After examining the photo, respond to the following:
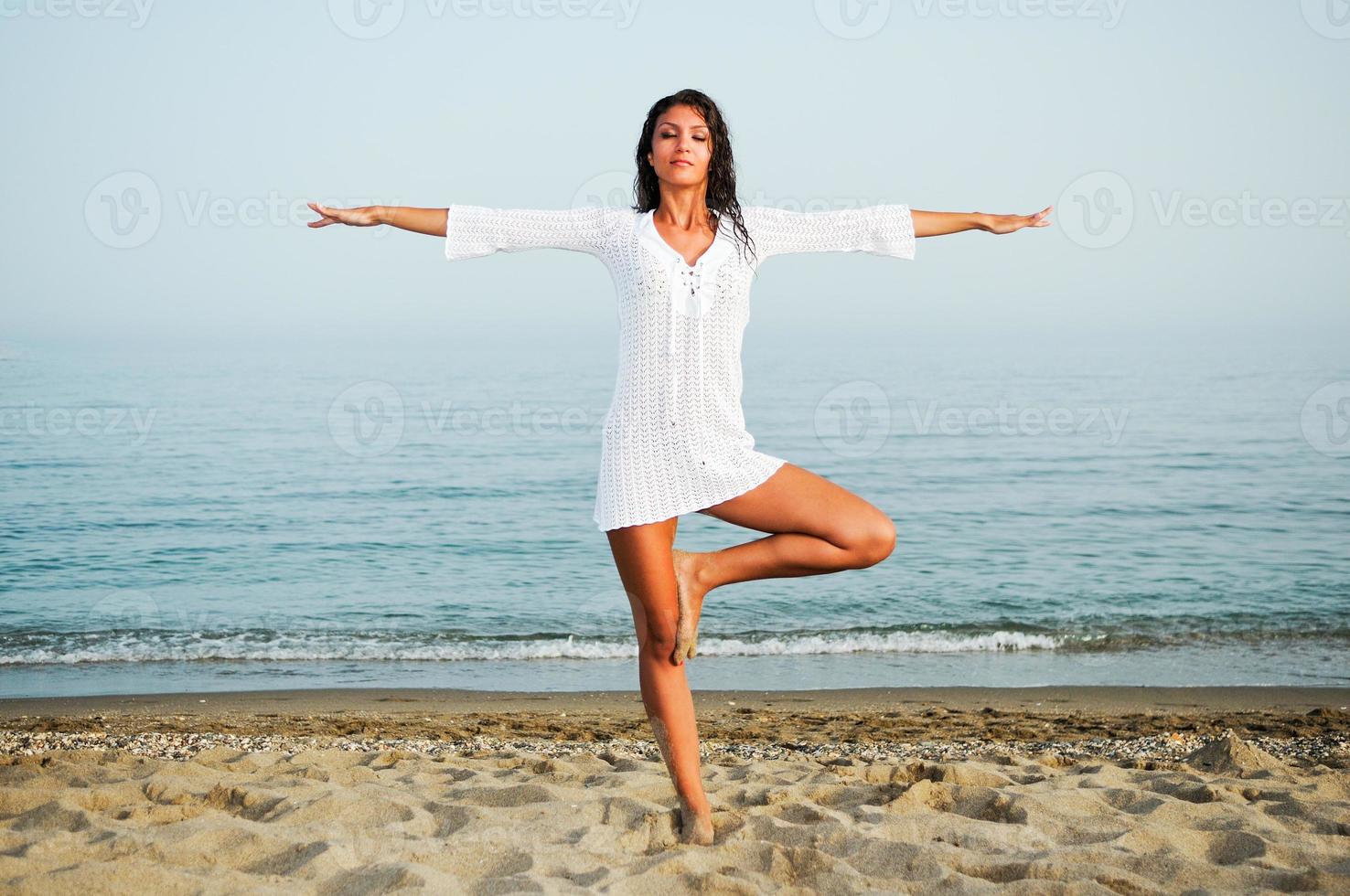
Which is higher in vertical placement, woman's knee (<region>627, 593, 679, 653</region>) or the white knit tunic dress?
the white knit tunic dress

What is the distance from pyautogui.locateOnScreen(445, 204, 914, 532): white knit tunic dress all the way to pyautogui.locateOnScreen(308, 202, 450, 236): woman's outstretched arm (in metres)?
0.05

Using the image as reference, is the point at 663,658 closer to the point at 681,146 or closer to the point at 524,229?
the point at 524,229

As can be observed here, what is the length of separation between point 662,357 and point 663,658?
896 millimetres

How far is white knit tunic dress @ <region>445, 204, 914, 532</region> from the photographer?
3383mm

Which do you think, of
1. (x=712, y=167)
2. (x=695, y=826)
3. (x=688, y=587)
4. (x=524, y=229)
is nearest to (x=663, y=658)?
(x=688, y=587)

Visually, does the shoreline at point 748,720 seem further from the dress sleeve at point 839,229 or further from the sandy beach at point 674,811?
the dress sleeve at point 839,229

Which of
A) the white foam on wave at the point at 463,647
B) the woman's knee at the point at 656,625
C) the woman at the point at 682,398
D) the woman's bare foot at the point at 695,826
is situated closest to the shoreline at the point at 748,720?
the white foam on wave at the point at 463,647

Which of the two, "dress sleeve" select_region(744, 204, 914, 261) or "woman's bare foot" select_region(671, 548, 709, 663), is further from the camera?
"dress sleeve" select_region(744, 204, 914, 261)

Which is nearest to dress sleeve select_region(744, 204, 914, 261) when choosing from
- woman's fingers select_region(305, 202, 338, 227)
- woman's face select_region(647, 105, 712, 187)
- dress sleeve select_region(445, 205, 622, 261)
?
woman's face select_region(647, 105, 712, 187)

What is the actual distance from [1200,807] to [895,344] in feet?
125

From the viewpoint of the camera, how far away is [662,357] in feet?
11.2

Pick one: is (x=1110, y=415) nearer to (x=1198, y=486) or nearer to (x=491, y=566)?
(x=1198, y=486)

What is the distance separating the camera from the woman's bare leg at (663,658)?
11.2ft

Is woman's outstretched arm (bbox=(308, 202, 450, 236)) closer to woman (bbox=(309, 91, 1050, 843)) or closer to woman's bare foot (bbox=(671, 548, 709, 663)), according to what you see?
woman (bbox=(309, 91, 1050, 843))
